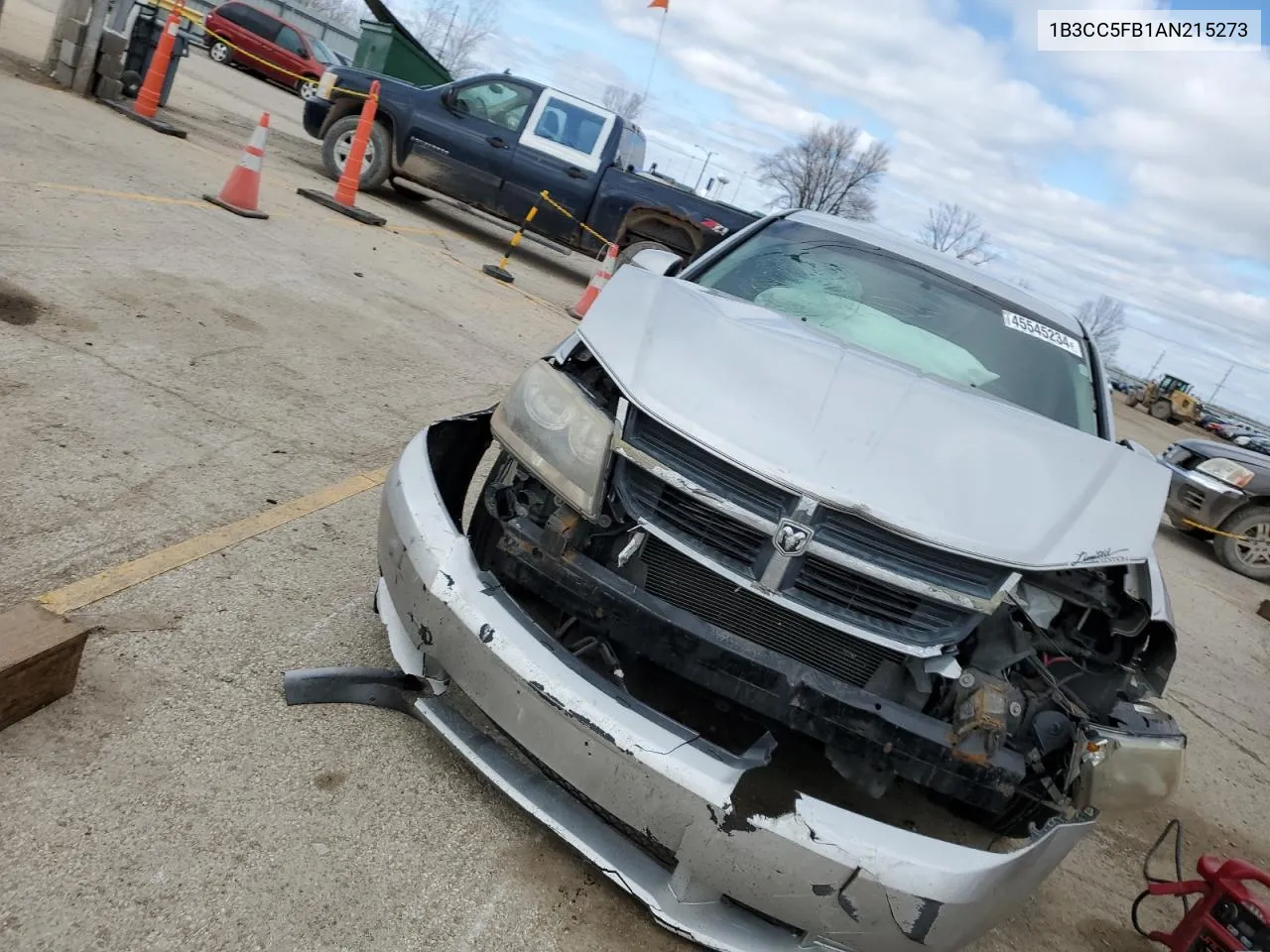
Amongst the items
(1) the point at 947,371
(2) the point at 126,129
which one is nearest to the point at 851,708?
(1) the point at 947,371

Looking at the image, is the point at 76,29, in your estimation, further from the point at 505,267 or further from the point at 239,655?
the point at 239,655

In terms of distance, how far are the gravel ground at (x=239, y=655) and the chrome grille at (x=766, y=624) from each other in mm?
752

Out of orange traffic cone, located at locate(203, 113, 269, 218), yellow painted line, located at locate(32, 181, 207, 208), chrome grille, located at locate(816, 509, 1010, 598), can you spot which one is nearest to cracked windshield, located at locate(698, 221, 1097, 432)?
chrome grille, located at locate(816, 509, 1010, 598)

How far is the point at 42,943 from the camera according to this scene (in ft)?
5.99

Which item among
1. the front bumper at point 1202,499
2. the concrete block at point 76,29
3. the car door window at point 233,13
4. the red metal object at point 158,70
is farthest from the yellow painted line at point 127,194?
the car door window at point 233,13

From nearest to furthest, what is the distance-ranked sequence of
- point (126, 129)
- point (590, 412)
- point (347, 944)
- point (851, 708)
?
1. point (347, 944)
2. point (851, 708)
3. point (590, 412)
4. point (126, 129)

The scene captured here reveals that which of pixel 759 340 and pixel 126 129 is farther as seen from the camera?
pixel 126 129

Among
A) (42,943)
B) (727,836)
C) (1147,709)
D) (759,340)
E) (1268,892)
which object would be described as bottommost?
(42,943)

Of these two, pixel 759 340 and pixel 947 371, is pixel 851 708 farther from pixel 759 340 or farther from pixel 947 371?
pixel 947 371

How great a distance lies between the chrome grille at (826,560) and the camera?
7.83ft

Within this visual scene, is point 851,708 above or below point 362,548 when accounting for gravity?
above

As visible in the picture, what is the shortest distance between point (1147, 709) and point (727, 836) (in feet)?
4.66

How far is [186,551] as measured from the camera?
10.5ft

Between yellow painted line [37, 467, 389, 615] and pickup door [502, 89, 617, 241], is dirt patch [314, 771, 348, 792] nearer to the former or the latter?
yellow painted line [37, 467, 389, 615]
